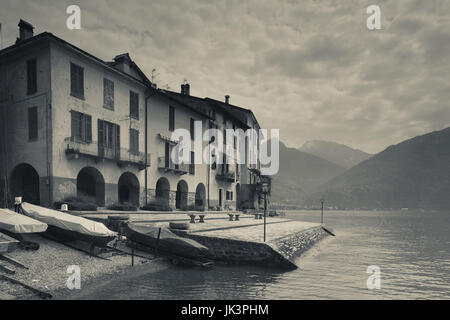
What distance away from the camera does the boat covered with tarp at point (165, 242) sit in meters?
13.4

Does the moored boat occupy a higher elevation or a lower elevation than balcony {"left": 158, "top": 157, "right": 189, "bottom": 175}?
lower

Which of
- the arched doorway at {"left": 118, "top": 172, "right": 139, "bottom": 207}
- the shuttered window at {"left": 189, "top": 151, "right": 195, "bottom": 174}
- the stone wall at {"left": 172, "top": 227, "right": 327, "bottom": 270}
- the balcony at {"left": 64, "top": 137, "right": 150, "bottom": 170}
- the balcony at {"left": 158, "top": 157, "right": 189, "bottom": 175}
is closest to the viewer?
the stone wall at {"left": 172, "top": 227, "right": 327, "bottom": 270}

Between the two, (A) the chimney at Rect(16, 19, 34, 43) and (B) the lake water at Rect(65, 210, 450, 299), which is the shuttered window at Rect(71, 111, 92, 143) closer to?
(A) the chimney at Rect(16, 19, 34, 43)

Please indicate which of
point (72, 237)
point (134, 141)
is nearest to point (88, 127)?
point (134, 141)

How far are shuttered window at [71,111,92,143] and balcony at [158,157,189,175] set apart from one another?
7920 millimetres

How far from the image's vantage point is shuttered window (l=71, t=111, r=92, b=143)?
20.1 meters

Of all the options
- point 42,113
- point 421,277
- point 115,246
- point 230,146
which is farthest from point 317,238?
point 42,113

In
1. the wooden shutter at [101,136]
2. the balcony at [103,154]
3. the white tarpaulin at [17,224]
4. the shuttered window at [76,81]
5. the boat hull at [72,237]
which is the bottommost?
the boat hull at [72,237]

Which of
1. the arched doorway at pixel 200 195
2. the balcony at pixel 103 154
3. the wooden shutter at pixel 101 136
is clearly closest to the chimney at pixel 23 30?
the wooden shutter at pixel 101 136

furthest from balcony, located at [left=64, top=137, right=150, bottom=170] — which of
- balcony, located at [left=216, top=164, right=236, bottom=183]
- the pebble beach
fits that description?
balcony, located at [left=216, top=164, right=236, bottom=183]

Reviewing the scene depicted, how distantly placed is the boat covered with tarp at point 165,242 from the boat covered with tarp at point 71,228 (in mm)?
1349

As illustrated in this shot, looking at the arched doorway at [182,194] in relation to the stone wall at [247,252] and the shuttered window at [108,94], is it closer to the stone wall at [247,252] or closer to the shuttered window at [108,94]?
the shuttered window at [108,94]

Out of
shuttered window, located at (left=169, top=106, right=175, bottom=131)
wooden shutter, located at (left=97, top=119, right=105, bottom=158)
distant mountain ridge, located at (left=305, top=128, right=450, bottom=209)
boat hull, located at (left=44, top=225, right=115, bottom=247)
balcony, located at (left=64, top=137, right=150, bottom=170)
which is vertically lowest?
distant mountain ridge, located at (left=305, top=128, right=450, bottom=209)

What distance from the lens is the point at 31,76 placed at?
19.8 m
